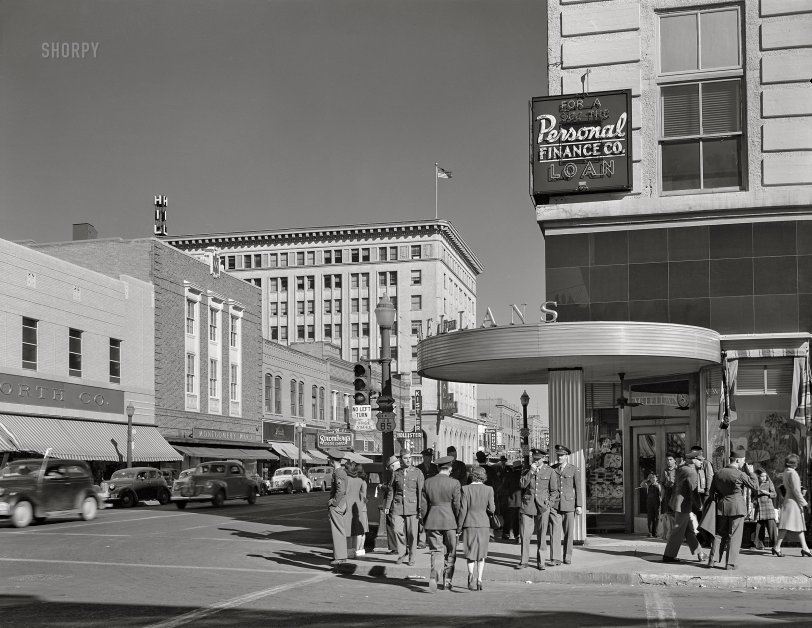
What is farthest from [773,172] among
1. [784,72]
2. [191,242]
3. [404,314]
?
[191,242]

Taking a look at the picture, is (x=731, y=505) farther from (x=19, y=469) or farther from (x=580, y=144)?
(x=19, y=469)

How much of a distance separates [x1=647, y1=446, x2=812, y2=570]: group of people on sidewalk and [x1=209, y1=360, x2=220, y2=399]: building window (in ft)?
134

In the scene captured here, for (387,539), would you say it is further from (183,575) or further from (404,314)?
(404,314)

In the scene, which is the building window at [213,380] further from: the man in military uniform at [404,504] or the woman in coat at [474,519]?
the woman in coat at [474,519]

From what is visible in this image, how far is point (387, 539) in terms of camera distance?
1855 centimetres

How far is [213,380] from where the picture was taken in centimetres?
5500

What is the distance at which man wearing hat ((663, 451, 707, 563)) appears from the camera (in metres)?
15.6

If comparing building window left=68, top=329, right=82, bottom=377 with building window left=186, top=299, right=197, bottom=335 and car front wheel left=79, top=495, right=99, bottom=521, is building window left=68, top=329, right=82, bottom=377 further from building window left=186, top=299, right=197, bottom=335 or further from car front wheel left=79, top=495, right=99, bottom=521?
car front wheel left=79, top=495, right=99, bottom=521

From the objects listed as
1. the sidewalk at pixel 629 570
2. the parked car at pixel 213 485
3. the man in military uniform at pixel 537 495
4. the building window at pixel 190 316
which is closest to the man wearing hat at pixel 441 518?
the sidewalk at pixel 629 570

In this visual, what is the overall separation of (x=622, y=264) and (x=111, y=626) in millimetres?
13079

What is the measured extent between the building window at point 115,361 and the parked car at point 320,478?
1394cm

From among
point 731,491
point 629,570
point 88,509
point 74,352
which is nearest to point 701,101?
point 731,491

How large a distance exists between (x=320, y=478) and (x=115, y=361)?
1513cm

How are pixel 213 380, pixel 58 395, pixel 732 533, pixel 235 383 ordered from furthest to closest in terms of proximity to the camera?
pixel 235 383
pixel 213 380
pixel 58 395
pixel 732 533
